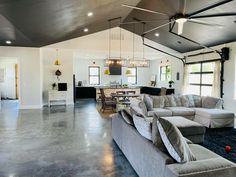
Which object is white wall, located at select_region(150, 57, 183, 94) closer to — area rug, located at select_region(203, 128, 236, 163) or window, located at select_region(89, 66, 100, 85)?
window, located at select_region(89, 66, 100, 85)

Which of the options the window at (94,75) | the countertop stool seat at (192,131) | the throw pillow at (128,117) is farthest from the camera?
the window at (94,75)

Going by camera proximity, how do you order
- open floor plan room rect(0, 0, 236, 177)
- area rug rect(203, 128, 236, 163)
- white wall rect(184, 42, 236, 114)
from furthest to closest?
white wall rect(184, 42, 236, 114)
area rug rect(203, 128, 236, 163)
open floor plan room rect(0, 0, 236, 177)

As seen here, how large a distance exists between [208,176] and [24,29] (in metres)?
5.64

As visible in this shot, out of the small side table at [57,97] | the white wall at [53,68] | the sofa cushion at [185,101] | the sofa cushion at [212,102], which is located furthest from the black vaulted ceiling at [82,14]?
the small side table at [57,97]

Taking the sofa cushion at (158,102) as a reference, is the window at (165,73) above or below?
above

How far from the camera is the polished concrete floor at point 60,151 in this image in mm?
2834

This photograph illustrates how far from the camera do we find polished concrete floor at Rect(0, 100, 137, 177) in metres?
2.83

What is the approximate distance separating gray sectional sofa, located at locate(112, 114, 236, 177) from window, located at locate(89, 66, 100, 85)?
9988mm

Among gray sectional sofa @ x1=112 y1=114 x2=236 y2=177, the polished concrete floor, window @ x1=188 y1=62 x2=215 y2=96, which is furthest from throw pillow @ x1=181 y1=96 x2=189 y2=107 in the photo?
gray sectional sofa @ x1=112 y1=114 x2=236 y2=177

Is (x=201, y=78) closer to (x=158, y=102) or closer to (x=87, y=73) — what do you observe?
(x=158, y=102)

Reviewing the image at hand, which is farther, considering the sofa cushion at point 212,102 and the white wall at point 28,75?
the white wall at point 28,75

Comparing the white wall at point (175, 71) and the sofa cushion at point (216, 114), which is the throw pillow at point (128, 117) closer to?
the sofa cushion at point (216, 114)

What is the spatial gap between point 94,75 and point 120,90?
9.86ft

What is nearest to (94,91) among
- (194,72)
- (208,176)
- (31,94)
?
(31,94)
